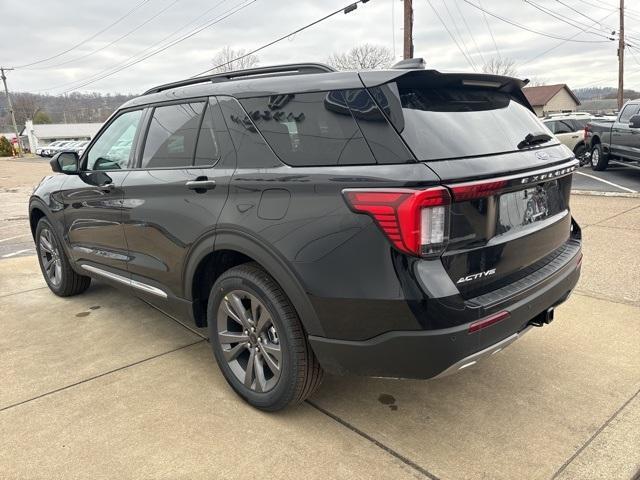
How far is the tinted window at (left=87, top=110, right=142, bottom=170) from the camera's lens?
12.1 ft

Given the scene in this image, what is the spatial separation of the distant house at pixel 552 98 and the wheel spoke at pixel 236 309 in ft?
202

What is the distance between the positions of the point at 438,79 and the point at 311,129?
25.8 inches

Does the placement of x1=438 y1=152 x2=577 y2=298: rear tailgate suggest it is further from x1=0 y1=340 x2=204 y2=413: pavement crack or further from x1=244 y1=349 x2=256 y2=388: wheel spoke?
x1=0 y1=340 x2=204 y2=413: pavement crack

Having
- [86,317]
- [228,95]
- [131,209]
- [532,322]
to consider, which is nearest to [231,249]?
[228,95]

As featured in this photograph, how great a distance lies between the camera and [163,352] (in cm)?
365

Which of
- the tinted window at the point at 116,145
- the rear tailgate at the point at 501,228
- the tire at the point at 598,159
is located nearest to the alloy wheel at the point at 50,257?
the tinted window at the point at 116,145

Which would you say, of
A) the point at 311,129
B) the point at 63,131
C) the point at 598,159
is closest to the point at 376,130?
the point at 311,129

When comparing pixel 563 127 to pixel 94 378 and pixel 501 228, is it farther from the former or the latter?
pixel 94 378

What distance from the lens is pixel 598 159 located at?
13219 millimetres

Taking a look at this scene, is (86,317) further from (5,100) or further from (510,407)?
(5,100)

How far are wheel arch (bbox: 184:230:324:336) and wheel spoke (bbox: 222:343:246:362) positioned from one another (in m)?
0.34

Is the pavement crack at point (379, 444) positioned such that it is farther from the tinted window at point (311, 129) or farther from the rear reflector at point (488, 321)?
the tinted window at point (311, 129)

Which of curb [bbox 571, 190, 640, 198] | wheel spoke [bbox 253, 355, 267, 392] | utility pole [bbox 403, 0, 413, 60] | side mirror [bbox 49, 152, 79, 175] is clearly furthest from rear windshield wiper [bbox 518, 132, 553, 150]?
utility pole [bbox 403, 0, 413, 60]

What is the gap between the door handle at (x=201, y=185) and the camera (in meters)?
2.81
